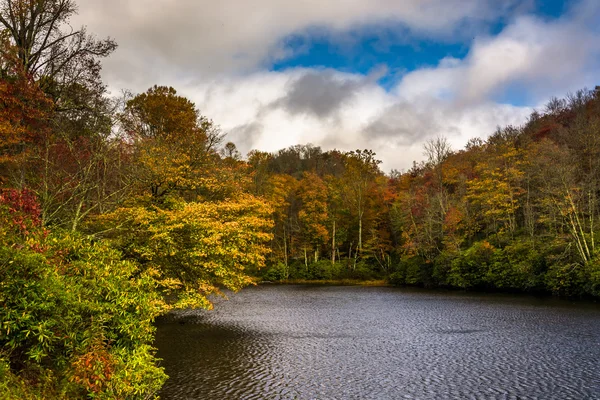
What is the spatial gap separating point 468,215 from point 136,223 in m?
38.9

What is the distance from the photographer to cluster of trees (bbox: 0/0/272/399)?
270 inches

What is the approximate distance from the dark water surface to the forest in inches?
88.4

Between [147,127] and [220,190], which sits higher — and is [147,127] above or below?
above

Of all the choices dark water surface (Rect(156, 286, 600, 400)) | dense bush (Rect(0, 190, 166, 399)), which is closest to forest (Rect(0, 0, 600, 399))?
dense bush (Rect(0, 190, 166, 399))

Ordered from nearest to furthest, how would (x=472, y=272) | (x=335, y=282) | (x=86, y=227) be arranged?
1. (x=86, y=227)
2. (x=472, y=272)
3. (x=335, y=282)

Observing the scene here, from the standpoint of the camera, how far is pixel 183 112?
36500mm

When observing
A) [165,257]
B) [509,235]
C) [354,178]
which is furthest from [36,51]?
[354,178]

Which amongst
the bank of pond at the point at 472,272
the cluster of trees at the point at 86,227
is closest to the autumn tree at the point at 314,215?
the bank of pond at the point at 472,272

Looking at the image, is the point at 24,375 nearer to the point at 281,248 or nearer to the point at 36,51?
the point at 36,51

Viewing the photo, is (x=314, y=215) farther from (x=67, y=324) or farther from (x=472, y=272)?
(x=67, y=324)

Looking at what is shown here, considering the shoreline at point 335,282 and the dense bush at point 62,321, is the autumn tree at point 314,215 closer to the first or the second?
the shoreline at point 335,282

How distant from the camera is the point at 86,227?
53.1 feet

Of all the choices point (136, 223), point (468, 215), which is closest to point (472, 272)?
point (468, 215)

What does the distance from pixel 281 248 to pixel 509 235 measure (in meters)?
31.2
